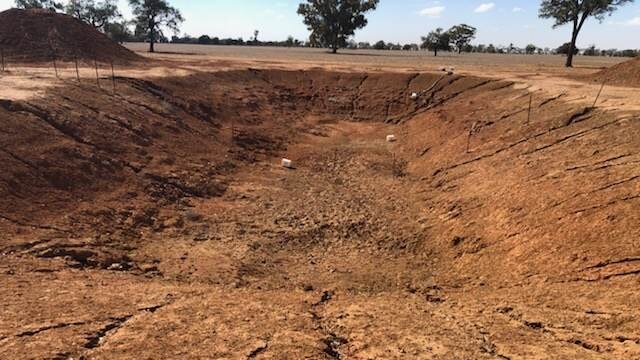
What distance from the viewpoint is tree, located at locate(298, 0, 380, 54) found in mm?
49281

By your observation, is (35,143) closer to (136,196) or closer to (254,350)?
(136,196)

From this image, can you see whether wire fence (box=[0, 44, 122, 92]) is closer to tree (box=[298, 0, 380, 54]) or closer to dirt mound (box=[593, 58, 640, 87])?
dirt mound (box=[593, 58, 640, 87])

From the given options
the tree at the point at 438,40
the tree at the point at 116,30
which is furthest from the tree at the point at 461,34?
the tree at the point at 116,30

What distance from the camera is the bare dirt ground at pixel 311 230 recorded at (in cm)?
553

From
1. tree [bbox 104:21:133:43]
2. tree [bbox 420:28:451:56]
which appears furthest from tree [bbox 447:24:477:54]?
tree [bbox 104:21:133:43]

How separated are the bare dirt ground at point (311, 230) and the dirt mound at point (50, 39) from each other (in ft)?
15.6

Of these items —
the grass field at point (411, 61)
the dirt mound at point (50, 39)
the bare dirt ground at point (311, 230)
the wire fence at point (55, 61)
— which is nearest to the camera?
the bare dirt ground at point (311, 230)

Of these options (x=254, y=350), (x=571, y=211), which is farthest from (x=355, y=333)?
(x=571, y=211)

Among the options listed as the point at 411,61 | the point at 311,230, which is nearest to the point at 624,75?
the point at 311,230

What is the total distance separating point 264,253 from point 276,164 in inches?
255

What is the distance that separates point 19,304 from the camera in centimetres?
580

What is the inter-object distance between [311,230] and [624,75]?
15.2 metres

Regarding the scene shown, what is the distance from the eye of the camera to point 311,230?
34.9ft

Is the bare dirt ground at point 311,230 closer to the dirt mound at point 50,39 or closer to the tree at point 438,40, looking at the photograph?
the dirt mound at point 50,39
